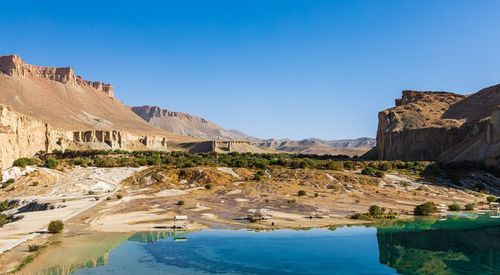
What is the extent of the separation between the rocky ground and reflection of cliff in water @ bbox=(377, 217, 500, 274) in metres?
4.95

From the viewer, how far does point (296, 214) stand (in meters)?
34.8

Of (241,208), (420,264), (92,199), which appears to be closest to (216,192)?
(241,208)

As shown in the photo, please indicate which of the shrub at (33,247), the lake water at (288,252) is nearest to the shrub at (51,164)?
the lake water at (288,252)

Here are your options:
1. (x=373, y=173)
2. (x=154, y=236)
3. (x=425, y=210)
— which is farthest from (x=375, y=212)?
(x=373, y=173)

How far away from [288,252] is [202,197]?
65.2ft

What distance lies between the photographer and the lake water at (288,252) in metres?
20.1

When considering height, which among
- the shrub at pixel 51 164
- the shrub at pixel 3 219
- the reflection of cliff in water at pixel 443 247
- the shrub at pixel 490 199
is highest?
the shrub at pixel 51 164

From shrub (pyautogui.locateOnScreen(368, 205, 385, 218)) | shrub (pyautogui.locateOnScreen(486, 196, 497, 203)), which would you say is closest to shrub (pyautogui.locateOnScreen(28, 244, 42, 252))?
shrub (pyautogui.locateOnScreen(368, 205, 385, 218))

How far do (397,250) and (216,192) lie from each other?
23.5 meters

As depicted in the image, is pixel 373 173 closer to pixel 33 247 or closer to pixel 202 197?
pixel 202 197

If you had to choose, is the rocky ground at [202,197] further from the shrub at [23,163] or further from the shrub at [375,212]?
Result: the shrub at [23,163]

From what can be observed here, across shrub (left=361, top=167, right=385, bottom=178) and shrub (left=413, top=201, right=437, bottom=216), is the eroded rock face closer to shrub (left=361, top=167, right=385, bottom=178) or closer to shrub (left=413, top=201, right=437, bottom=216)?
shrub (left=361, top=167, right=385, bottom=178)

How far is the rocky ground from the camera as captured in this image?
100ft

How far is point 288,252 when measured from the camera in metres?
23.2
